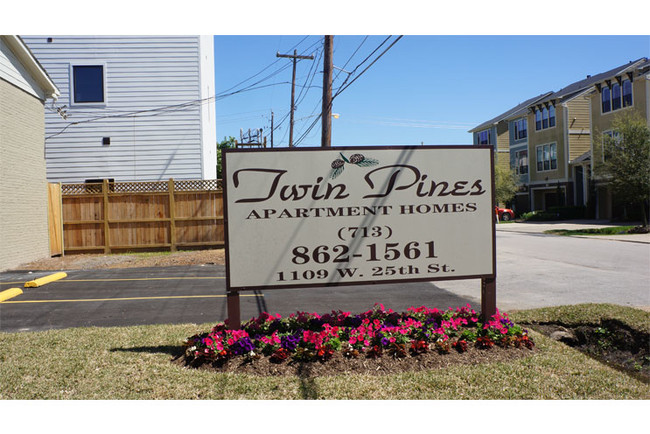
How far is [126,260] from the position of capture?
48.2 feet

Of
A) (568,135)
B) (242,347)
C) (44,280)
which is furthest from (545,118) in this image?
(242,347)

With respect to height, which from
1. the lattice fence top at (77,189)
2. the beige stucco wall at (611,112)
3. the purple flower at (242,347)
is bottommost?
the purple flower at (242,347)

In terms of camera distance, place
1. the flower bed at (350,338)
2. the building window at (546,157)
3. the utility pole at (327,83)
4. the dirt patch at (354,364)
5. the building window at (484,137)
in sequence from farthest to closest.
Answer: the building window at (484,137), the building window at (546,157), the utility pole at (327,83), the flower bed at (350,338), the dirt patch at (354,364)

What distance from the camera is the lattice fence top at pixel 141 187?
16.3 m

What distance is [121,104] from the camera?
1792 centimetres

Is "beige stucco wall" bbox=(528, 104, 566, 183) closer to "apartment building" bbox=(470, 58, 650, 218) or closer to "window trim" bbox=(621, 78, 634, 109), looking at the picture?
"apartment building" bbox=(470, 58, 650, 218)

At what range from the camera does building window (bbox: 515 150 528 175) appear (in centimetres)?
4294

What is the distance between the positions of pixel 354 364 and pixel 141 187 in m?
13.2

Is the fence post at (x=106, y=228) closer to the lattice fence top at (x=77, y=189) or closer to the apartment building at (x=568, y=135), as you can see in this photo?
the lattice fence top at (x=77, y=189)

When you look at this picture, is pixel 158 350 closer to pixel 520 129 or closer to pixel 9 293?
pixel 9 293

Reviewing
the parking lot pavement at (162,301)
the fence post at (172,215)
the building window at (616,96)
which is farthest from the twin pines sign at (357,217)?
the building window at (616,96)

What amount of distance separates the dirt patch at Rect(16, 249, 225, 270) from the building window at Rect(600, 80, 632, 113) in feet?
87.7

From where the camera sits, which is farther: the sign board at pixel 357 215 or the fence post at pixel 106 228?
the fence post at pixel 106 228

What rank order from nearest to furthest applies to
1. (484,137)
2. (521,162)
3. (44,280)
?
1. (44,280)
2. (521,162)
3. (484,137)
